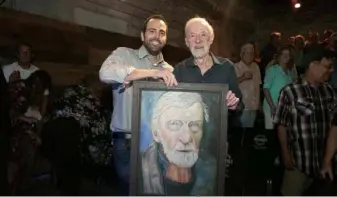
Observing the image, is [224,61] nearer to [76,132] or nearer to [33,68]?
[76,132]

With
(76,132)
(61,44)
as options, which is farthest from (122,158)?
(61,44)

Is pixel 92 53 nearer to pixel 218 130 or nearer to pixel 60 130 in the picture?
pixel 60 130

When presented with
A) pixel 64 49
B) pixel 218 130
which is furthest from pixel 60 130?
pixel 218 130

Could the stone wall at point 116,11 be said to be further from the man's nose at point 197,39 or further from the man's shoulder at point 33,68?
the man's shoulder at point 33,68

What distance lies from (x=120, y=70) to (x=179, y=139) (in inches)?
13.8

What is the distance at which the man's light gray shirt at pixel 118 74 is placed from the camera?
1653mm

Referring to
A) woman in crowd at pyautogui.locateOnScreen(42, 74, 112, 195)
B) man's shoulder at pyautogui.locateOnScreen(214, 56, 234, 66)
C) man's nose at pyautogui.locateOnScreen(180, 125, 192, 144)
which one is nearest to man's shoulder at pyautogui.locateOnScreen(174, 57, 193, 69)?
man's shoulder at pyautogui.locateOnScreen(214, 56, 234, 66)

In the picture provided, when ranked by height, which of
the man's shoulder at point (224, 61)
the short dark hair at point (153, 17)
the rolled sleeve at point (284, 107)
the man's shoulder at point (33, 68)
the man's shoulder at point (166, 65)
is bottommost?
the rolled sleeve at point (284, 107)

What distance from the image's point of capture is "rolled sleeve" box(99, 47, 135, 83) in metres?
1.62

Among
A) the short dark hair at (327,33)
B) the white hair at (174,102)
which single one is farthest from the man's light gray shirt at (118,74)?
the short dark hair at (327,33)

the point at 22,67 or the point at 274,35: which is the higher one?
the point at 274,35

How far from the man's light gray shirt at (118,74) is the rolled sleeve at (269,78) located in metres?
0.41

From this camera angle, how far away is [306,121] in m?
1.76

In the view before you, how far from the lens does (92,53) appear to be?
5.67ft
